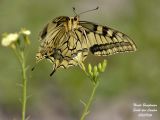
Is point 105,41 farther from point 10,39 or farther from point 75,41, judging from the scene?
Result: point 10,39

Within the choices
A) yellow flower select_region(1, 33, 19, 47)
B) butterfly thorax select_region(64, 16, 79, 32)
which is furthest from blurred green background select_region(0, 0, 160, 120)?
yellow flower select_region(1, 33, 19, 47)

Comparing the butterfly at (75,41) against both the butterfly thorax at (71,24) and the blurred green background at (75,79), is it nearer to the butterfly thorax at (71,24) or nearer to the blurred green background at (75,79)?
the butterfly thorax at (71,24)

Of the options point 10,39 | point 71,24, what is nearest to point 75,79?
point 71,24

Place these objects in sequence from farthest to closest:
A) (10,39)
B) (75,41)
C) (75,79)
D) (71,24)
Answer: (75,79)
(71,24)
(75,41)
(10,39)

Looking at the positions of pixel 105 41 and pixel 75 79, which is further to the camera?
pixel 75 79

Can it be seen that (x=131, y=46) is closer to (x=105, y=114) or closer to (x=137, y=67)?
(x=105, y=114)

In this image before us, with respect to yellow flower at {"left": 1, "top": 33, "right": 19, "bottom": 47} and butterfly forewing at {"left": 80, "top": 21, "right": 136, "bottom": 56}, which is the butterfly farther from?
yellow flower at {"left": 1, "top": 33, "right": 19, "bottom": 47}
